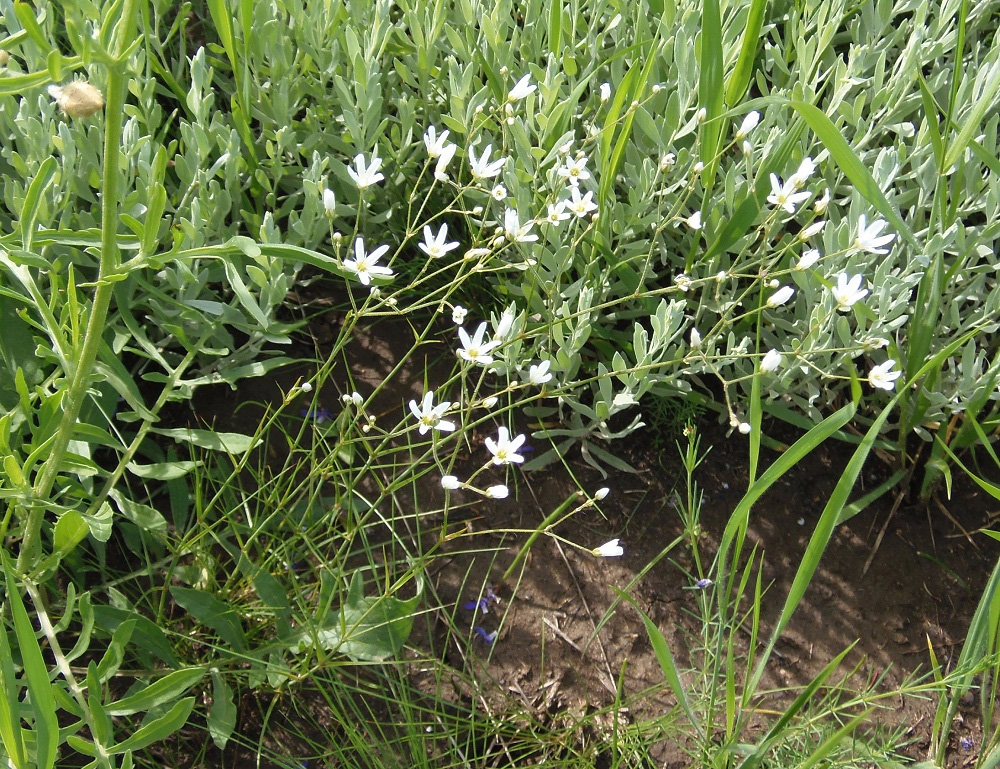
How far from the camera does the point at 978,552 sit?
2160 millimetres

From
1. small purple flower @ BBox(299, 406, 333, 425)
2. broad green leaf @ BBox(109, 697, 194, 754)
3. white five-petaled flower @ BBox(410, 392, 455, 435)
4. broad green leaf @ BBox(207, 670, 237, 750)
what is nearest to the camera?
broad green leaf @ BBox(109, 697, 194, 754)

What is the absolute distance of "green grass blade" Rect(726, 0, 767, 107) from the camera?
6.00ft

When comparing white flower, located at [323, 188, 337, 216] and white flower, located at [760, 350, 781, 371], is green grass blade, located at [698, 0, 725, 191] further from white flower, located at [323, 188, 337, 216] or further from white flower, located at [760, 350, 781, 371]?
white flower, located at [323, 188, 337, 216]

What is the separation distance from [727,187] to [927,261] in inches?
16.3

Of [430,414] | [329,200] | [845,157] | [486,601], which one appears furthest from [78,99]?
[486,601]

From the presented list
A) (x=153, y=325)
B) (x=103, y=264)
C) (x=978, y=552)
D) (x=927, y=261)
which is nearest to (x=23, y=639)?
(x=103, y=264)

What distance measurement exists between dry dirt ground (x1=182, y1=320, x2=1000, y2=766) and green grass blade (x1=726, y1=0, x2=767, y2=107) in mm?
770

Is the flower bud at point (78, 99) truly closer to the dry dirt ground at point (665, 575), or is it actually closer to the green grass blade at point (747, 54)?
the dry dirt ground at point (665, 575)

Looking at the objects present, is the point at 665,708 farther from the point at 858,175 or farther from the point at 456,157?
the point at 456,157

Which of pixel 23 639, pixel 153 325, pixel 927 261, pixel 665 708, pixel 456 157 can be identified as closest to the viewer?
pixel 23 639

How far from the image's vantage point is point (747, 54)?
1.91m

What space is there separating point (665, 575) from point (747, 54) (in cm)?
109

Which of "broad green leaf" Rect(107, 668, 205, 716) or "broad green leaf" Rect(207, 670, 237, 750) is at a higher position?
"broad green leaf" Rect(107, 668, 205, 716)

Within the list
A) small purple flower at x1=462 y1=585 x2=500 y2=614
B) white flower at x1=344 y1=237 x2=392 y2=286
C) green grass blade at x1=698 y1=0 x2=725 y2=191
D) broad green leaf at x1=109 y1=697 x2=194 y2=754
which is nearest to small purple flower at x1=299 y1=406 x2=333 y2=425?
small purple flower at x1=462 y1=585 x2=500 y2=614
